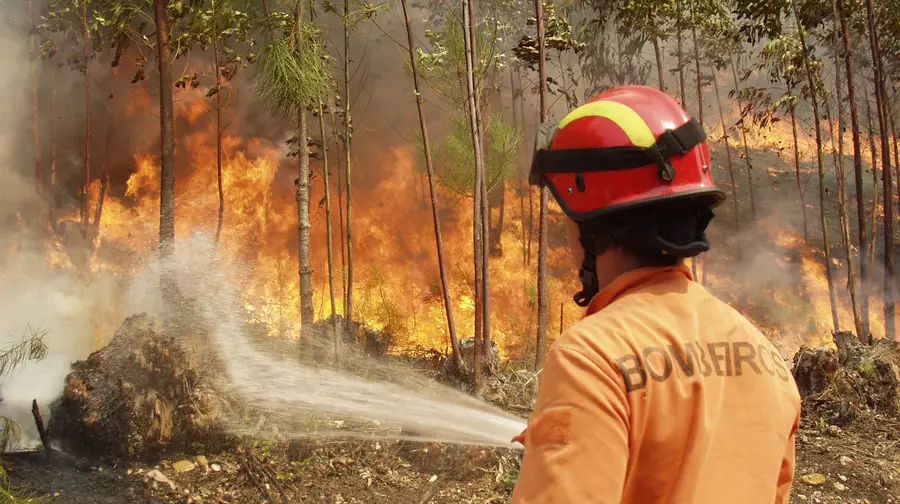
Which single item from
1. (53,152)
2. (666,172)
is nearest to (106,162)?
(53,152)

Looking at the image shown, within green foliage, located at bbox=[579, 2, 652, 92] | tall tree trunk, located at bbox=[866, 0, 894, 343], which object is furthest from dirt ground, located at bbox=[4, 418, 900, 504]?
green foliage, located at bbox=[579, 2, 652, 92]

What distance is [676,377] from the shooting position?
107 cm

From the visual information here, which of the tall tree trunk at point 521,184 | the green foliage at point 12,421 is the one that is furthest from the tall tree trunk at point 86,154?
the tall tree trunk at point 521,184

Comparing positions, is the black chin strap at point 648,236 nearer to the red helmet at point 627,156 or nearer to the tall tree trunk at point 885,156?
the red helmet at point 627,156

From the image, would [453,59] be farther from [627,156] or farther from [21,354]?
[627,156]

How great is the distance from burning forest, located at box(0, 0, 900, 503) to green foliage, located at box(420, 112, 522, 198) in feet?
0.17

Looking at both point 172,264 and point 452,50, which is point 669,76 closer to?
point 452,50

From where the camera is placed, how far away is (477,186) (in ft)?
19.5

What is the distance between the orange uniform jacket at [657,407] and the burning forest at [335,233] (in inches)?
96.0

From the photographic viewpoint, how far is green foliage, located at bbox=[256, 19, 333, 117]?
557cm

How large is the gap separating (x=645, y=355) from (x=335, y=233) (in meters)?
8.56

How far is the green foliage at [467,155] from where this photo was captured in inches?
346

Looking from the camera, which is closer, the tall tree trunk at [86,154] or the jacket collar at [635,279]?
the jacket collar at [635,279]

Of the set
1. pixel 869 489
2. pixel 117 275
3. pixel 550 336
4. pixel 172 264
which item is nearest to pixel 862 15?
pixel 550 336
